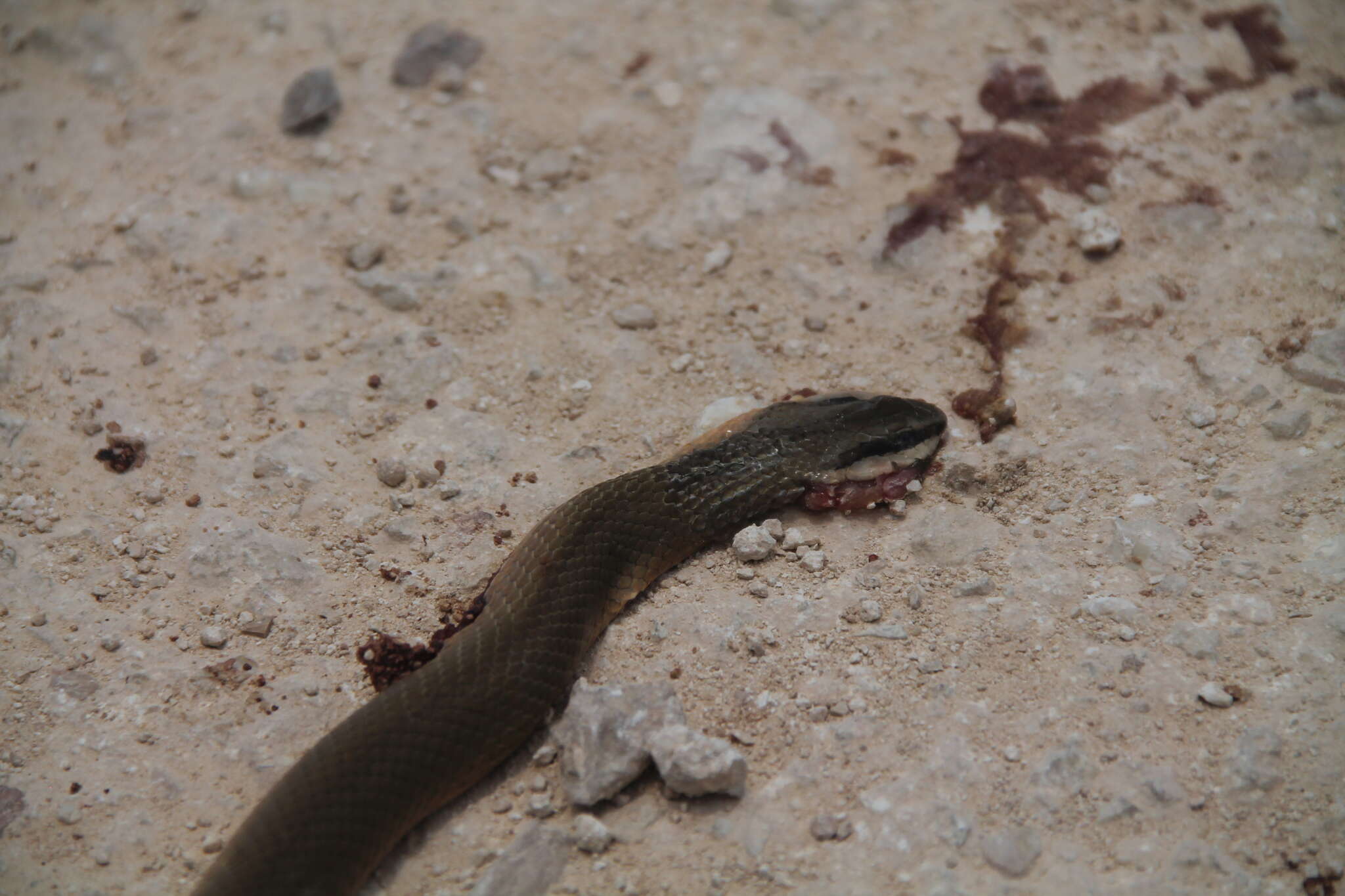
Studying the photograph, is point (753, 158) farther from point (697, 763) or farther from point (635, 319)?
point (697, 763)

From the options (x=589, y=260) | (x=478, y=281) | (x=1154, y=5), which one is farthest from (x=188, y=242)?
(x=1154, y=5)

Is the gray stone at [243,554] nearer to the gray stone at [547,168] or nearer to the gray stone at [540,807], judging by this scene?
the gray stone at [540,807]

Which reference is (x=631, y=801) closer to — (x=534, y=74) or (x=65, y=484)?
(x=65, y=484)

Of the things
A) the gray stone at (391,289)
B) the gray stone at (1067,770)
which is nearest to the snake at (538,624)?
the gray stone at (1067,770)

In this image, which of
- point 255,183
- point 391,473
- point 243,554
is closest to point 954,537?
point 391,473

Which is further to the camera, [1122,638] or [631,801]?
[1122,638]

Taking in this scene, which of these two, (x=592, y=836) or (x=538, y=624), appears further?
(x=538, y=624)
